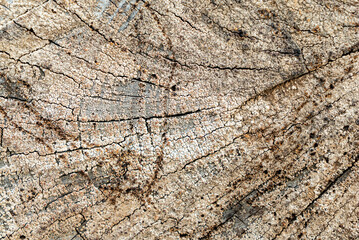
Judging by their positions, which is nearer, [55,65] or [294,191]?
[55,65]

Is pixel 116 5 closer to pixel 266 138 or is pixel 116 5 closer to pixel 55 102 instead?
pixel 55 102

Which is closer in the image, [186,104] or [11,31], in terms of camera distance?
[11,31]

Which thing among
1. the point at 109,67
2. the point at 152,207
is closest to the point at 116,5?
the point at 109,67

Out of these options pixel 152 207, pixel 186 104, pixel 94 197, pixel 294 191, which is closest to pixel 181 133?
pixel 186 104

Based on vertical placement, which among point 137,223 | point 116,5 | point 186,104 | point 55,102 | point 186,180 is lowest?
point 137,223

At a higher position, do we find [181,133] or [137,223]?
[181,133]

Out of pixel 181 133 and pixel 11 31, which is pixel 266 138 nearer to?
pixel 181 133
